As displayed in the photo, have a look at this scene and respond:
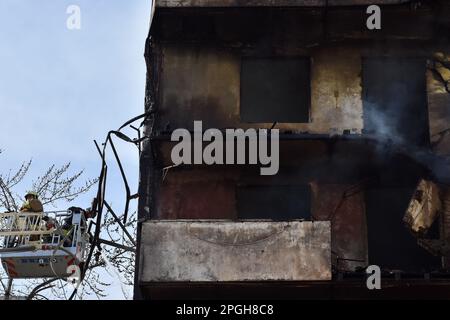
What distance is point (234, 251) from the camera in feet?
60.9

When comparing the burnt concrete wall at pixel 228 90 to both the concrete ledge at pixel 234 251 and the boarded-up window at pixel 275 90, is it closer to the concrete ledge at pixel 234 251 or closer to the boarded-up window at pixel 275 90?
the boarded-up window at pixel 275 90

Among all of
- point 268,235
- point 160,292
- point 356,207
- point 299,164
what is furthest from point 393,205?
point 160,292

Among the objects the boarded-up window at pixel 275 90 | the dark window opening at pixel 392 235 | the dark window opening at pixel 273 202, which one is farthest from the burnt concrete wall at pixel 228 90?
the dark window opening at pixel 392 235

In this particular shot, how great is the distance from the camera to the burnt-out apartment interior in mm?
18516

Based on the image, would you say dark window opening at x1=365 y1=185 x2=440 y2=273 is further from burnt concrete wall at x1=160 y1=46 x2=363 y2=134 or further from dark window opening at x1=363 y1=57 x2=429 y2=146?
burnt concrete wall at x1=160 y1=46 x2=363 y2=134

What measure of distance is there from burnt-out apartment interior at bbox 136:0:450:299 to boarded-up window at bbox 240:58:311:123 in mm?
27

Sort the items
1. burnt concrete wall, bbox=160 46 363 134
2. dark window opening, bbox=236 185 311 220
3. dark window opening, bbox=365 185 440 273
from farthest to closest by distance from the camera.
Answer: burnt concrete wall, bbox=160 46 363 134
dark window opening, bbox=236 185 311 220
dark window opening, bbox=365 185 440 273

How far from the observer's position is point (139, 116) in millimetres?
21672

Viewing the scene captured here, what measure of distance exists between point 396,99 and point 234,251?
212 inches

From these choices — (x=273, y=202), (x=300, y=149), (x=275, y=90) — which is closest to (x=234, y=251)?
(x=273, y=202)

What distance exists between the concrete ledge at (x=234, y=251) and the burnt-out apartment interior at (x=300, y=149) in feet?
0.07

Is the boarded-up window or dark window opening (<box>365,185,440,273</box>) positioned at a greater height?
the boarded-up window

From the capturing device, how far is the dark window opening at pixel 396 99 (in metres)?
21.2

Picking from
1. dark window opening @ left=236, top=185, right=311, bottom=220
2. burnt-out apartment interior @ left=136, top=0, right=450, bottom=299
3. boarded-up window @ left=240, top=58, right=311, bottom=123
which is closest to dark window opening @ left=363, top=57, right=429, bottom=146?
burnt-out apartment interior @ left=136, top=0, right=450, bottom=299
